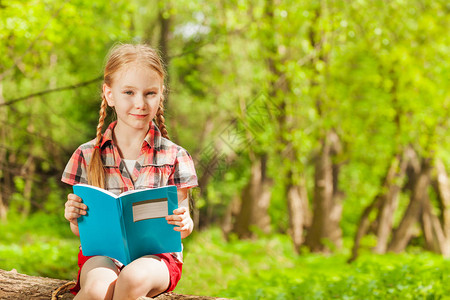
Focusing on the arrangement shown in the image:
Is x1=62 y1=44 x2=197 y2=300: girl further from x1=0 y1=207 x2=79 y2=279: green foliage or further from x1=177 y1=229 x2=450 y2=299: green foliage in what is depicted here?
x1=0 y1=207 x2=79 y2=279: green foliage

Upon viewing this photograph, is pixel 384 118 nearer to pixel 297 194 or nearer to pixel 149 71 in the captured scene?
pixel 297 194

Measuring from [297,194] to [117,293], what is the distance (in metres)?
9.11

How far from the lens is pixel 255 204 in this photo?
15164 mm

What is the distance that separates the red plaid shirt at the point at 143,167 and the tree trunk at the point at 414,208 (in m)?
8.24

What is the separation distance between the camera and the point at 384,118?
38.1 feet

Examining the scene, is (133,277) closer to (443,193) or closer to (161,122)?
(161,122)

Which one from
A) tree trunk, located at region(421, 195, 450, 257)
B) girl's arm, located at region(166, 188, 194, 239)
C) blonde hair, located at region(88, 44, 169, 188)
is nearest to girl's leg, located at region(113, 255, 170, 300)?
girl's arm, located at region(166, 188, 194, 239)

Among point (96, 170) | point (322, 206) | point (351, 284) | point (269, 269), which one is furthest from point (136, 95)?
point (322, 206)

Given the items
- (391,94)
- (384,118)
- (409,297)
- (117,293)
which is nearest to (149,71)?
(117,293)

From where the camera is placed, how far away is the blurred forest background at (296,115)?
6.54m

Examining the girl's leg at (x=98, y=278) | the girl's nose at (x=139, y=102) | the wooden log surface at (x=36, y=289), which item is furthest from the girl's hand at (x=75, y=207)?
the wooden log surface at (x=36, y=289)

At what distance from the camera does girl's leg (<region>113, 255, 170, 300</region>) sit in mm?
2227

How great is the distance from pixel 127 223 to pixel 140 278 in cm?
27

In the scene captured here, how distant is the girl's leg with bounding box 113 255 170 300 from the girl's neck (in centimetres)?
54
